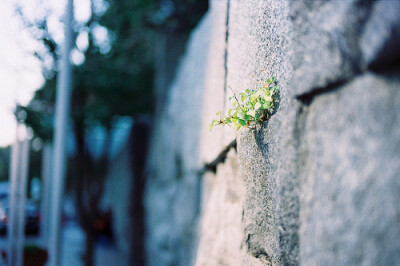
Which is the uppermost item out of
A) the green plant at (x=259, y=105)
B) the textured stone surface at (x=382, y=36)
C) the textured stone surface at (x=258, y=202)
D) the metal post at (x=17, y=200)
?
→ the textured stone surface at (x=382, y=36)

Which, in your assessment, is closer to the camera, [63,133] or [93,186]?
[63,133]

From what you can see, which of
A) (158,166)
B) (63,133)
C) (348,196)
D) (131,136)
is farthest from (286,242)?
(131,136)

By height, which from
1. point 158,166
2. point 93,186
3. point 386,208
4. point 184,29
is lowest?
point 93,186

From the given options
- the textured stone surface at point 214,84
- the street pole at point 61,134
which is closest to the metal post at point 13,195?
the street pole at point 61,134

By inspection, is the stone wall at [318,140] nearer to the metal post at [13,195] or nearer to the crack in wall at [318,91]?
the crack in wall at [318,91]

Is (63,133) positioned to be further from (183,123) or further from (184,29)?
(184,29)

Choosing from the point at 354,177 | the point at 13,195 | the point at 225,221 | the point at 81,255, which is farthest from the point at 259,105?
the point at 81,255

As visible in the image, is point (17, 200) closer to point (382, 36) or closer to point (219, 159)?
point (219, 159)

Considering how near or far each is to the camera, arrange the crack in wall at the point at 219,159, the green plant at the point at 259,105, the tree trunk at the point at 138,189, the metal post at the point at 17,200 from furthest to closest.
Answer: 1. the tree trunk at the point at 138,189
2. the metal post at the point at 17,200
3. the crack in wall at the point at 219,159
4. the green plant at the point at 259,105
